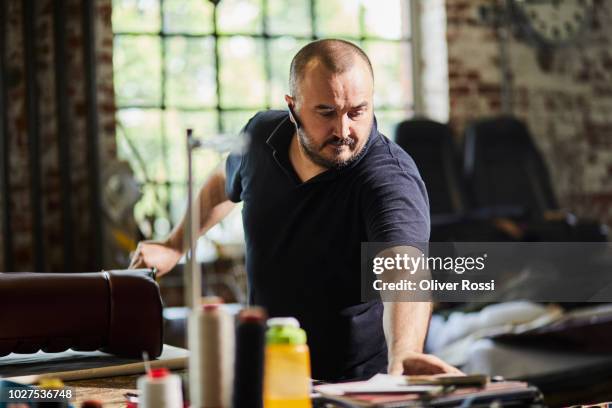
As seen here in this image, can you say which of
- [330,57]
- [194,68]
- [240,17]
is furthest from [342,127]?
[240,17]

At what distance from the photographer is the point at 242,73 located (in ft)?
18.4

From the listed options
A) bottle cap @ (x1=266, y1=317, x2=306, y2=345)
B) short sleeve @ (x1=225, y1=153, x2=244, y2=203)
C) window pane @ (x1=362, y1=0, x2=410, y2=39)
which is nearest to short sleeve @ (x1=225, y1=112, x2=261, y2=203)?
short sleeve @ (x1=225, y1=153, x2=244, y2=203)

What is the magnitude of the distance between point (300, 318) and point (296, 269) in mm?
118

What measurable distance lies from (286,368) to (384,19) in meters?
4.97

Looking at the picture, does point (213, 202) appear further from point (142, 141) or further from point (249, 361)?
point (142, 141)

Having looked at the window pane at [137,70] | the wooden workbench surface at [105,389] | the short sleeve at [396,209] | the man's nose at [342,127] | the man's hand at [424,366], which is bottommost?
the wooden workbench surface at [105,389]

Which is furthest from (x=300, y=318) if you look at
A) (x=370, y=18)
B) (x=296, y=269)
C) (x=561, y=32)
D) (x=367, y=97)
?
(x=561, y=32)

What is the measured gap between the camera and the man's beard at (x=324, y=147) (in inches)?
82.6

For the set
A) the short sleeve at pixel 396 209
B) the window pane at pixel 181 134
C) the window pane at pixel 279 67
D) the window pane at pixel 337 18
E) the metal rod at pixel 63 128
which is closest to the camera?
the short sleeve at pixel 396 209

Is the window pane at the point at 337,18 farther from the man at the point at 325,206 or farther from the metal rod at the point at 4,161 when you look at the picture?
the man at the point at 325,206

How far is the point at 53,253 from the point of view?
5.01m

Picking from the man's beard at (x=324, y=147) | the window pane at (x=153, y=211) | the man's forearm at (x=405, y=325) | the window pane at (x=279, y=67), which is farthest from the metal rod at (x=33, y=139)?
the man's forearm at (x=405, y=325)

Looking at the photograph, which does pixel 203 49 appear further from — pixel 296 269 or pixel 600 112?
pixel 296 269

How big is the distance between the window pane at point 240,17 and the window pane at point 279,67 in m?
0.15
